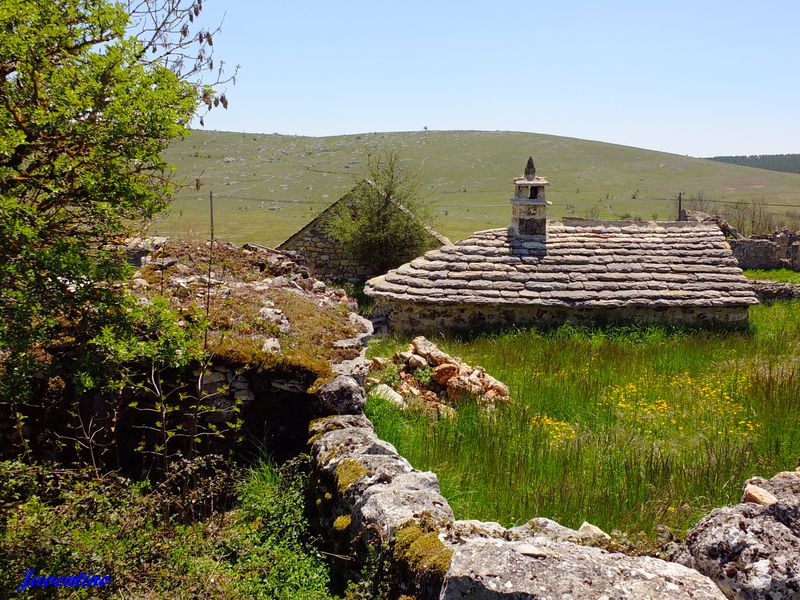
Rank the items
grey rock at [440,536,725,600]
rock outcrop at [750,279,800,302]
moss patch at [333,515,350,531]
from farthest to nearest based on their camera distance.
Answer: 1. rock outcrop at [750,279,800,302]
2. moss patch at [333,515,350,531]
3. grey rock at [440,536,725,600]

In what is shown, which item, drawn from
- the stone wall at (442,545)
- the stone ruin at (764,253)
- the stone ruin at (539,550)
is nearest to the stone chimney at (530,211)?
the stone wall at (442,545)

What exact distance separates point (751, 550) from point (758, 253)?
23.3m

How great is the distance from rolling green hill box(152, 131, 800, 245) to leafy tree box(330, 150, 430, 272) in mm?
10789

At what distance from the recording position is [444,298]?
43.4 ft

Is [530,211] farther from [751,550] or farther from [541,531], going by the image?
[751,550]

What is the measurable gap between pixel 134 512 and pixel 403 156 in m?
72.5

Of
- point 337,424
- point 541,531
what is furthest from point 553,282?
point 541,531

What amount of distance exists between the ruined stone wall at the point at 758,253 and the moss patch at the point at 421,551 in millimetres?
23272

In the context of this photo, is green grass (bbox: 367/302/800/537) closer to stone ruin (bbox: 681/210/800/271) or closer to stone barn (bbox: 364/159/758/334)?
stone barn (bbox: 364/159/758/334)

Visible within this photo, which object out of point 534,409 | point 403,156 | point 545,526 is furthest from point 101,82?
point 403,156

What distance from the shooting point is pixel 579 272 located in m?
13.9

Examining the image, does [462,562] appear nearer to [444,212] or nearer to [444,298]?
[444,298]

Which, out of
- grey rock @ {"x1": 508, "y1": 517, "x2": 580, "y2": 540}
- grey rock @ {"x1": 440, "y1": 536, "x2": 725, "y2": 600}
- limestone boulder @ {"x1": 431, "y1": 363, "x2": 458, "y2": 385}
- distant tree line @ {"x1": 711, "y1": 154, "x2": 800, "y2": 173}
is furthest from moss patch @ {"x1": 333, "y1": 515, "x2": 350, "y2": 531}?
distant tree line @ {"x1": 711, "y1": 154, "x2": 800, "y2": 173}

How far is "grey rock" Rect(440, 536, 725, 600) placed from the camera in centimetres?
277
